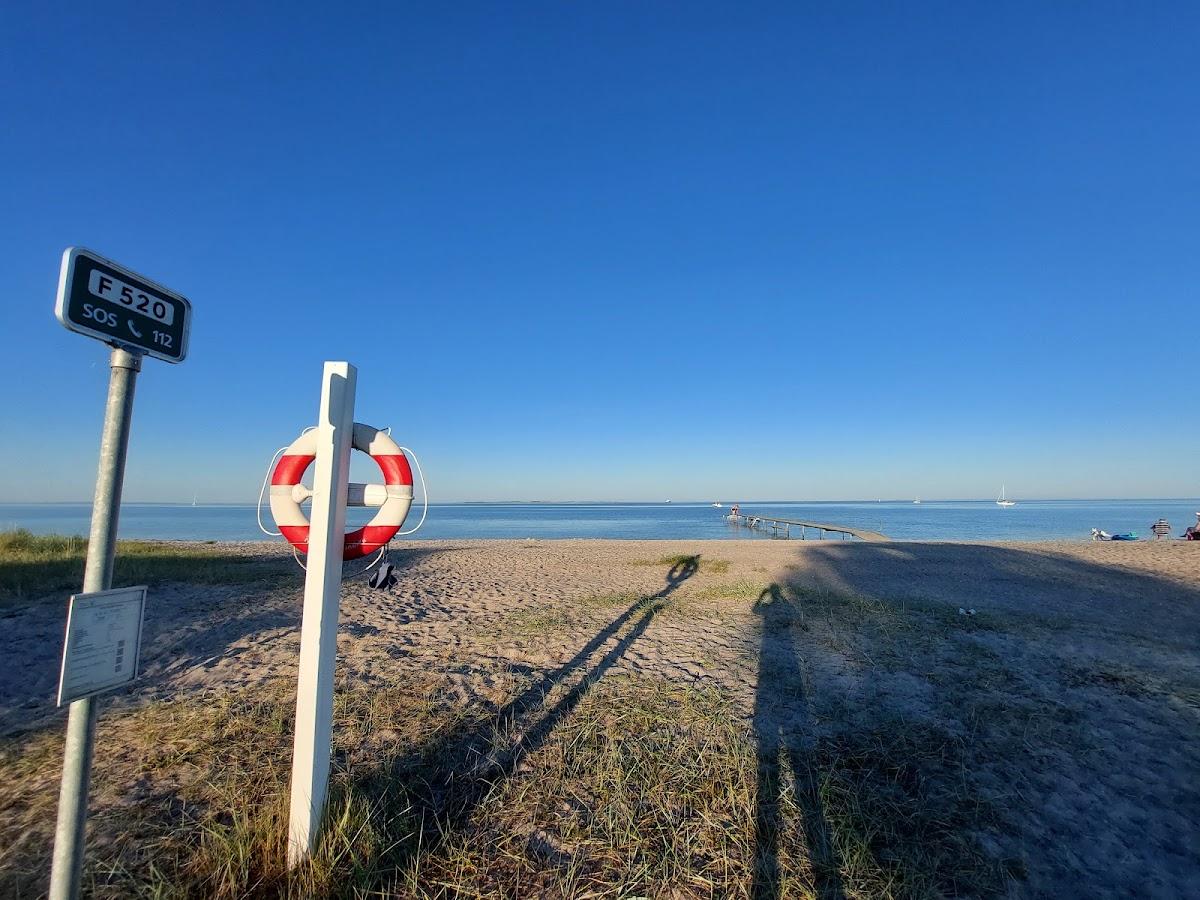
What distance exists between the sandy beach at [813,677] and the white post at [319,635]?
91cm

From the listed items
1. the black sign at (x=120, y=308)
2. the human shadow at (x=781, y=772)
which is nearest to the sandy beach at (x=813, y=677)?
the human shadow at (x=781, y=772)

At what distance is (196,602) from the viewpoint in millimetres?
7555

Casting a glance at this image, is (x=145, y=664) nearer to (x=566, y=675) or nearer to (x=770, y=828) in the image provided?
(x=566, y=675)

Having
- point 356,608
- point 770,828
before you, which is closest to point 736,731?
point 770,828

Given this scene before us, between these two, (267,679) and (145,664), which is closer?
(267,679)

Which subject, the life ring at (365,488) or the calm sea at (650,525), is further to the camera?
the calm sea at (650,525)

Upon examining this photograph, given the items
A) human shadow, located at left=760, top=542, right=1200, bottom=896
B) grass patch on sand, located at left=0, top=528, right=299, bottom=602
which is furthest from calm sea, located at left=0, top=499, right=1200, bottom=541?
human shadow, located at left=760, top=542, right=1200, bottom=896

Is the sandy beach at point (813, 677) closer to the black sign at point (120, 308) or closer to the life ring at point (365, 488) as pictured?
the life ring at point (365, 488)

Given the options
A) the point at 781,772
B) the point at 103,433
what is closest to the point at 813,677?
the point at 781,772

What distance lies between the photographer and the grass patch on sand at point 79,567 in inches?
313

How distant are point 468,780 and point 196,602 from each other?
256 inches

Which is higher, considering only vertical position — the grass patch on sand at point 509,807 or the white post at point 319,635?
the white post at point 319,635

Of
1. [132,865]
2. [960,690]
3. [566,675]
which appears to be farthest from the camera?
[566,675]

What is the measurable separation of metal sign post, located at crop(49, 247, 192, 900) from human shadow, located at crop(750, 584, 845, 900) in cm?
225
